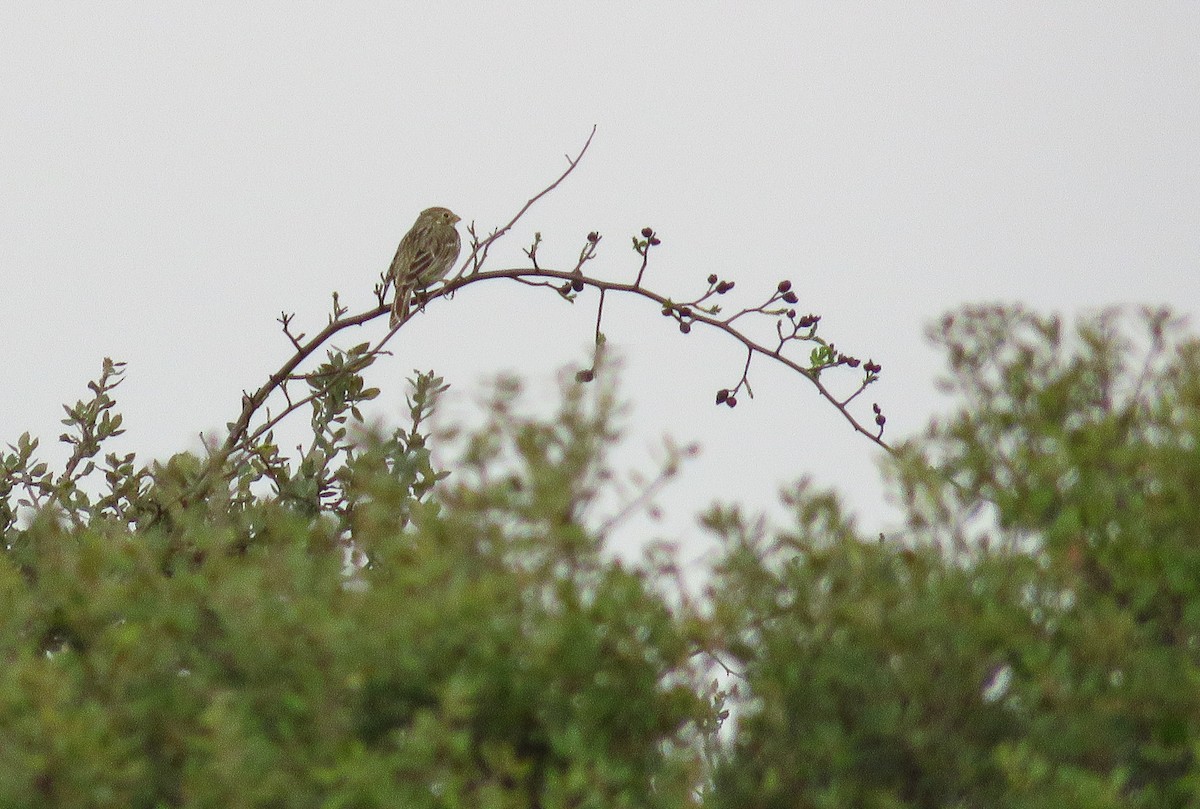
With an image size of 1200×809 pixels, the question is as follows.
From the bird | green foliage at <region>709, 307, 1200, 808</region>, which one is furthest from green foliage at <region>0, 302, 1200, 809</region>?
the bird

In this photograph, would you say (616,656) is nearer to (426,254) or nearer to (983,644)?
(983,644)

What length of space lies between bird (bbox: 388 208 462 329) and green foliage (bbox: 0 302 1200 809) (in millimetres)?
5966

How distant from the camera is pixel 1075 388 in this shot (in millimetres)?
3842

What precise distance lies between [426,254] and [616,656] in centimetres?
725

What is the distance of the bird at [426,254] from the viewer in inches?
389

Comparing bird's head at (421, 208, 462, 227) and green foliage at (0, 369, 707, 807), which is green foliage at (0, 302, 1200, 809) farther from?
bird's head at (421, 208, 462, 227)

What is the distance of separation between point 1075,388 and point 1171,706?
2.85 feet

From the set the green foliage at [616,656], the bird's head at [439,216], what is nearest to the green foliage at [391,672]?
the green foliage at [616,656]

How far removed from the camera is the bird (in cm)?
989

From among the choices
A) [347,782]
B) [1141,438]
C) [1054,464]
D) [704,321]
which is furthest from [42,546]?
[704,321]

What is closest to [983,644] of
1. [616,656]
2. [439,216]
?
[616,656]

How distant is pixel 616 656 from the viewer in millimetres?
3230

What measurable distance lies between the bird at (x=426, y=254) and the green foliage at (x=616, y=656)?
5.97m

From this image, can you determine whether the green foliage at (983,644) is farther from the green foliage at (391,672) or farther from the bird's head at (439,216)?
the bird's head at (439,216)
